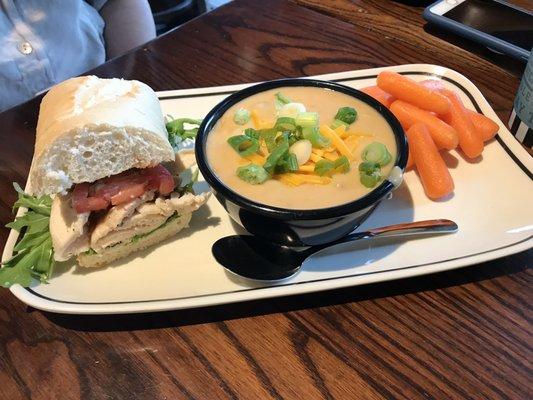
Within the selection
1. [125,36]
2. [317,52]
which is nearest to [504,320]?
[317,52]

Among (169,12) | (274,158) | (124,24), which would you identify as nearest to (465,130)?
(274,158)

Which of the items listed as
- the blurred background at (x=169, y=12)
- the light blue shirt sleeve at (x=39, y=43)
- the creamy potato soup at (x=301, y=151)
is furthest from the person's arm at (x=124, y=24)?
the creamy potato soup at (x=301, y=151)

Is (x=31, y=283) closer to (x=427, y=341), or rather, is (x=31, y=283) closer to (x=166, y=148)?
(x=166, y=148)

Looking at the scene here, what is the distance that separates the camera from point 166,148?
4.17 feet

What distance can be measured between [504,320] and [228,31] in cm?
155

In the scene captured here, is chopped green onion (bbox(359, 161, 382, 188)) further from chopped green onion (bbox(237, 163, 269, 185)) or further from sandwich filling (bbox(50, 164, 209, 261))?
sandwich filling (bbox(50, 164, 209, 261))

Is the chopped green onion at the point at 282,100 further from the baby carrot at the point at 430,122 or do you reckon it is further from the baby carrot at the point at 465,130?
the baby carrot at the point at 465,130

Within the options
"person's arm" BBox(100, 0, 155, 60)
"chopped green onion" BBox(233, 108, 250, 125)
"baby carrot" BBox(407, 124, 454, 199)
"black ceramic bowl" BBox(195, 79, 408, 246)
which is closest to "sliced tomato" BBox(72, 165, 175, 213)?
"black ceramic bowl" BBox(195, 79, 408, 246)

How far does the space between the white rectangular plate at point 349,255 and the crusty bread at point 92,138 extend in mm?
225

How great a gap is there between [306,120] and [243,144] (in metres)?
0.17

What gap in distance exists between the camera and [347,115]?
1.33 meters

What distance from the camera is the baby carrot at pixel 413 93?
59.1 inches

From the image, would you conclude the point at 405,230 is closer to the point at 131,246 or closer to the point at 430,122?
the point at 430,122

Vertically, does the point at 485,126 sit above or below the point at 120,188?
above
